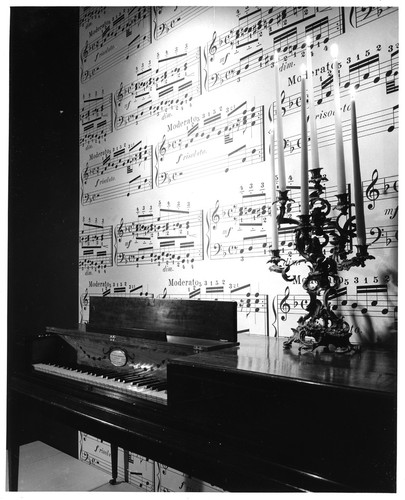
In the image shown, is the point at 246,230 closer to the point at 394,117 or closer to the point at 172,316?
the point at 172,316

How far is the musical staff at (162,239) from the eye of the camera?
272 cm

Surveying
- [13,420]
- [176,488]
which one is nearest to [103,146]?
[13,420]

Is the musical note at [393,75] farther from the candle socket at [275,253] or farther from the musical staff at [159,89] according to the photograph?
the musical staff at [159,89]

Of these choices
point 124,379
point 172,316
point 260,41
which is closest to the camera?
point 124,379

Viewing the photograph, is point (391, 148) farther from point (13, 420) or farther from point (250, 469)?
point (13, 420)

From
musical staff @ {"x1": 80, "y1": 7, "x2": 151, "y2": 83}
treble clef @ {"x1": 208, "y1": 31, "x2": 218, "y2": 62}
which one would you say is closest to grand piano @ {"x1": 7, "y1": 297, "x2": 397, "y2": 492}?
treble clef @ {"x1": 208, "y1": 31, "x2": 218, "y2": 62}

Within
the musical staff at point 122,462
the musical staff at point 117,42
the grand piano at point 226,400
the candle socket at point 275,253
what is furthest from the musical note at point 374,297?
the musical staff at point 117,42

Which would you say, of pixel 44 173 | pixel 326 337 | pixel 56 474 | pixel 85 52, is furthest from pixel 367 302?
pixel 85 52

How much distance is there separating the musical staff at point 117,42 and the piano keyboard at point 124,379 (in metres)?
2.37

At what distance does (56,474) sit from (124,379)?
1719 mm

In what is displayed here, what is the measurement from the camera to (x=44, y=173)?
371 centimetres

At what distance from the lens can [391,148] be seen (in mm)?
1830

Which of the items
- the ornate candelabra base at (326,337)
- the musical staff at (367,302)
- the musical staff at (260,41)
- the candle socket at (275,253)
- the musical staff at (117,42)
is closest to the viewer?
the ornate candelabra base at (326,337)

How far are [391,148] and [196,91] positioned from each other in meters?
1.39
